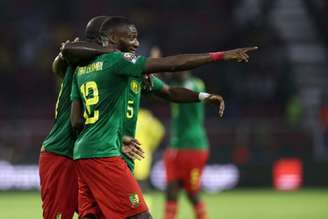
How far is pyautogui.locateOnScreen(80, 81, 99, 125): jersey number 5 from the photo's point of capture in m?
6.77

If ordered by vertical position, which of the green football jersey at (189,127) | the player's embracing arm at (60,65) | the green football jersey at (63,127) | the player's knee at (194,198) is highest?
the player's embracing arm at (60,65)

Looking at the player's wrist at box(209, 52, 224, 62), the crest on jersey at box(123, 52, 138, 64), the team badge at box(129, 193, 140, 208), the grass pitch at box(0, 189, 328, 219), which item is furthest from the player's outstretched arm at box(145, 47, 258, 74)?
the grass pitch at box(0, 189, 328, 219)

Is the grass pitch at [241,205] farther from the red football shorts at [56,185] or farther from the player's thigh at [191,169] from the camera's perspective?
the red football shorts at [56,185]

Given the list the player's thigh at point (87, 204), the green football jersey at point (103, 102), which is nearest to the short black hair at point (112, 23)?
the green football jersey at point (103, 102)

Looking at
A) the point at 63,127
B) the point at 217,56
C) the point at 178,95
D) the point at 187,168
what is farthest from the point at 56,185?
the point at 187,168

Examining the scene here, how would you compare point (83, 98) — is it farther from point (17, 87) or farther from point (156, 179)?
point (17, 87)

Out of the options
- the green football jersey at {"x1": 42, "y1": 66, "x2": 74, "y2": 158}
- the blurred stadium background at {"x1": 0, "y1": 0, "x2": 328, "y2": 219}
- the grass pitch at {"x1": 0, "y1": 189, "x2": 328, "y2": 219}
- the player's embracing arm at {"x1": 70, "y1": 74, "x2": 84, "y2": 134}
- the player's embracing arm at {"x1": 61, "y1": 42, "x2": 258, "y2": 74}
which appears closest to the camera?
the player's embracing arm at {"x1": 61, "y1": 42, "x2": 258, "y2": 74}

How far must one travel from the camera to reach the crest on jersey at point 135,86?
707 cm

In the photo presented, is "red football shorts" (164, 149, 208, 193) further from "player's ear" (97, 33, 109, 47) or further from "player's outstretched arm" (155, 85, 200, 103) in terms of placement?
"player's ear" (97, 33, 109, 47)

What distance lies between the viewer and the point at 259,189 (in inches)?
746

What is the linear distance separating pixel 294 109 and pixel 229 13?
461 cm

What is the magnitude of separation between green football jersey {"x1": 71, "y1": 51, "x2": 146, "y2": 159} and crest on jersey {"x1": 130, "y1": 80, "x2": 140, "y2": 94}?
0.58 feet

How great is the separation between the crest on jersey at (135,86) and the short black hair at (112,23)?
1.45ft

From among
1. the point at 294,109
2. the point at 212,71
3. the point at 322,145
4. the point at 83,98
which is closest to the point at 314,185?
the point at 322,145
